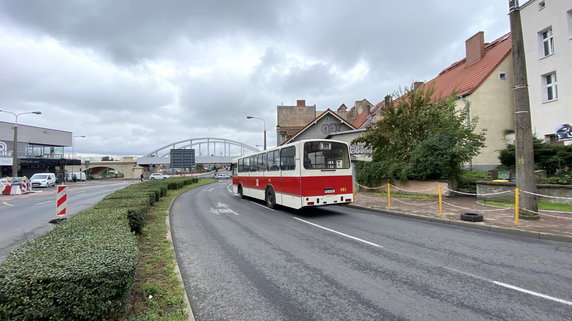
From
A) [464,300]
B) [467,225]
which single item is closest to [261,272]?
[464,300]

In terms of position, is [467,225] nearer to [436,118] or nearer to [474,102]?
[436,118]

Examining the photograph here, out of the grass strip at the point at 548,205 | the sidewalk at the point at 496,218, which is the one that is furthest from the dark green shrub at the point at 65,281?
the grass strip at the point at 548,205

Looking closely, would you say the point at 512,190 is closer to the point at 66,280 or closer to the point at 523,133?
the point at 523,133

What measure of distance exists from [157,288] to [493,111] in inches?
1060

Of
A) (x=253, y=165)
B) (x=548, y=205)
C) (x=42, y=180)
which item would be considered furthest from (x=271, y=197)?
(x=42, y=180)

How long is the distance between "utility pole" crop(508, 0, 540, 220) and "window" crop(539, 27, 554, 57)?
14.2 m

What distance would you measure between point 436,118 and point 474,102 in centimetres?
850

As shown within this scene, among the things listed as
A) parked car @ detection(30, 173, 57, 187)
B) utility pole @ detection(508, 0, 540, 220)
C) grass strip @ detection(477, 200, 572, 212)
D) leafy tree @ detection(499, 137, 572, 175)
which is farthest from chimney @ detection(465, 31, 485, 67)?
parked car @ detection(30, 173, 57, 187)

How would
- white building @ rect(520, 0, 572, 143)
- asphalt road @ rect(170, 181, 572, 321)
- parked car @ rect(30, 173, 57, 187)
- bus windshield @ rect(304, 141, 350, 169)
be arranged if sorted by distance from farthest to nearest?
parked car @ rect(30, 173, 57, 187), white building @ rect(520, 0, 572, 143), bus windshield @ rect(304, 141, 350, 169), asphalt road @ rect(170, 181, 572, 321)

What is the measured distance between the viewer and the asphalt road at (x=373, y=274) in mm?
3588

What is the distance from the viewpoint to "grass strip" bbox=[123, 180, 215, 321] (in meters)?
3.39

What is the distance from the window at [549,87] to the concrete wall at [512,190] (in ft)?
35.1

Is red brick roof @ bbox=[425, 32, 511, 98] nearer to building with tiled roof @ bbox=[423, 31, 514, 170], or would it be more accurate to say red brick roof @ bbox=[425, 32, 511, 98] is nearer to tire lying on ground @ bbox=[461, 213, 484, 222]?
building with tiled roof @ bbox=[423, 31, 514, 170]

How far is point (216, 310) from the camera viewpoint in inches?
143
